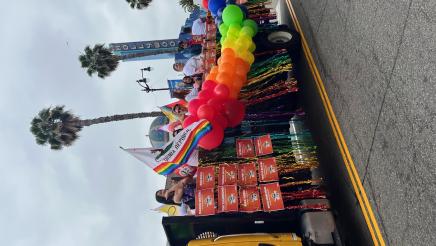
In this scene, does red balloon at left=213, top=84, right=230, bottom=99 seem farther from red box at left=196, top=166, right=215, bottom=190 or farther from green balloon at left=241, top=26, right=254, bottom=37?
green balloon at left=241, top=26, right=254, bottom=37

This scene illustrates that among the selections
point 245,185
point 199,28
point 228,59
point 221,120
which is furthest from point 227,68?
point 199,28

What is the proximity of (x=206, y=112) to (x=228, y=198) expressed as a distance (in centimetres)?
170

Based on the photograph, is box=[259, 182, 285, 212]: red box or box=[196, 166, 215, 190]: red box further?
box=[196, 166, 215, 190]: red box

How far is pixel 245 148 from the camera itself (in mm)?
7461

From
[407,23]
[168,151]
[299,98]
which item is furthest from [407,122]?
[299,98]

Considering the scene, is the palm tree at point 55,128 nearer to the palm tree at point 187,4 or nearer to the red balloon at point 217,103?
the palm tree at point 187,4

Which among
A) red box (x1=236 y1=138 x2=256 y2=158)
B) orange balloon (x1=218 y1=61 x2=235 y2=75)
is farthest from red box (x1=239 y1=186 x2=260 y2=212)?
orange balloon (x1=218 y1=61 x2=235 y2=75)

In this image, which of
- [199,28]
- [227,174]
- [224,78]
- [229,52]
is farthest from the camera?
[199,28]

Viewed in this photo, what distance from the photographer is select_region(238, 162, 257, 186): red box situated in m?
6.82

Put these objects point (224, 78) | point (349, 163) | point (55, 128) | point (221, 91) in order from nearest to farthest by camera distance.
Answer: point (349, 163), point (221, 91), point (224, 78), point (55, 128)

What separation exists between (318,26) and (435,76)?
4.20 metres

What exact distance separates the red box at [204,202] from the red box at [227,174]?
0.32 metres

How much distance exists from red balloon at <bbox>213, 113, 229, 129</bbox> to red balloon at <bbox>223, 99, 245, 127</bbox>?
0.08 meters

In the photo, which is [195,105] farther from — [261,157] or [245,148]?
[261,157]
